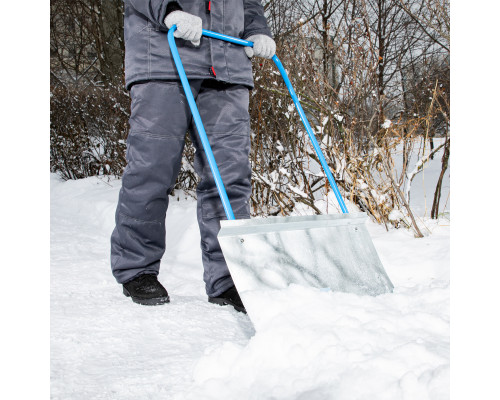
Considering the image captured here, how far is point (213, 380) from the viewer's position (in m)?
1.34

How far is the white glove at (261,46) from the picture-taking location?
213 cm

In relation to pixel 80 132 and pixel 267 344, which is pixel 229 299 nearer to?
pixel 267 344

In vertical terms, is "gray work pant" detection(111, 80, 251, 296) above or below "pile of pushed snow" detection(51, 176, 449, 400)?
above

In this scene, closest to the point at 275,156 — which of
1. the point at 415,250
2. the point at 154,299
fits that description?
the point at 415,250

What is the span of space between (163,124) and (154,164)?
173 millimetres

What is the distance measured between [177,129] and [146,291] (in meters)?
0.71

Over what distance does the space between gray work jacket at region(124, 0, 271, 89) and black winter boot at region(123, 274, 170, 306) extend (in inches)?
34.0

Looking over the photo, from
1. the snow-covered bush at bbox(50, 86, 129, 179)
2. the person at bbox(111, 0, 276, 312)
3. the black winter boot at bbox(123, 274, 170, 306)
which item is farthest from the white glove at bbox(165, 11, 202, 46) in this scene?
the snow-covered bush at bbox(50, 86, 129, 179)

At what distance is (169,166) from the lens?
6.83 feet

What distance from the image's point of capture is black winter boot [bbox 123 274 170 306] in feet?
6.80

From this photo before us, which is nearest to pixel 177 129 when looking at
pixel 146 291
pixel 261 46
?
pixel 261 46

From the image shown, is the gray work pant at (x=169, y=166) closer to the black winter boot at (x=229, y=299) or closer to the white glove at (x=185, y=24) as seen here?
the black winter boot at (x=229, y=299)

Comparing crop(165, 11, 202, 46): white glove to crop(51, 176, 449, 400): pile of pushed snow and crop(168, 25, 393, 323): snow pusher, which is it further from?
crop(51, 176, 449, 400): pile of pushed snow

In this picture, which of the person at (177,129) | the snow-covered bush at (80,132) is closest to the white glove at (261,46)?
the person at (177,129)
